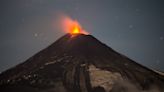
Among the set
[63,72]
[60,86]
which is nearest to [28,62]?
[63,72]

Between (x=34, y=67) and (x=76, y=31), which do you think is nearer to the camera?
(x=34, y=67)

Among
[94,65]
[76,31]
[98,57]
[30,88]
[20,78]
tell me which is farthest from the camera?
[76,31]

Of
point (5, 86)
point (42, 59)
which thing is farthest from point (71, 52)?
point (5, 86)

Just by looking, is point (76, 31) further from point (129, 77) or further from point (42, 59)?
point (129, 77)

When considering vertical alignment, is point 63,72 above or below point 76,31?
below

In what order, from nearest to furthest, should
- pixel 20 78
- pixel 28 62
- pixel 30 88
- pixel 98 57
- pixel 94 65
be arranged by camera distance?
pixel 30 88
pixel 20 78
pixel 94 65
pixel 98 57
pixel 28 62

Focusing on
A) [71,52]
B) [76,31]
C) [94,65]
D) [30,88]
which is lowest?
[30,88]
